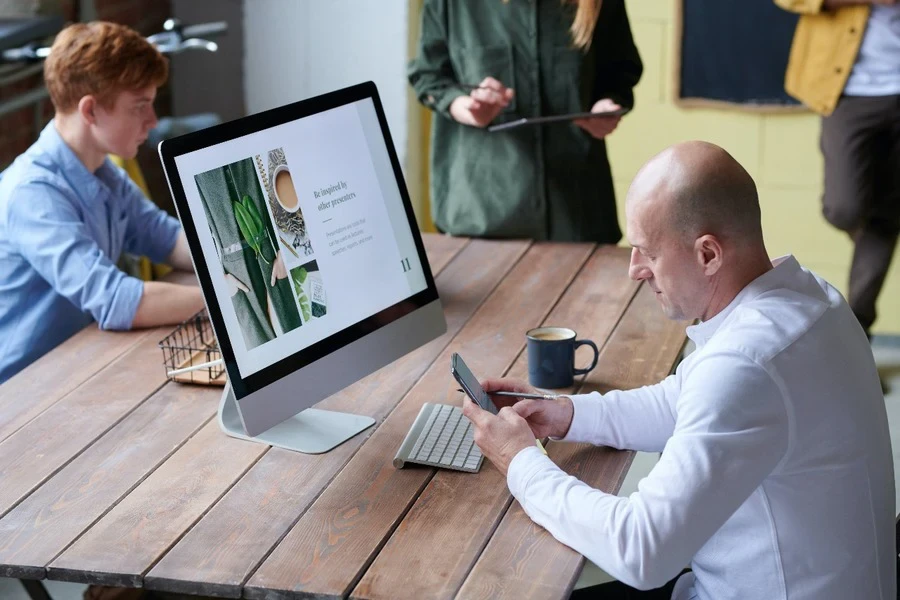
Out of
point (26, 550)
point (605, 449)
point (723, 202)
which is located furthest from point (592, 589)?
point (26, 550)

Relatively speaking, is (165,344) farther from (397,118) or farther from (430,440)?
(397,118)

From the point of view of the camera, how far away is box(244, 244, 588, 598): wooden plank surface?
1.44 metres

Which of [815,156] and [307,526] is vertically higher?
[307,526]

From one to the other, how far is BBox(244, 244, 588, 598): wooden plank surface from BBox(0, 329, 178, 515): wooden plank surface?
451 mm

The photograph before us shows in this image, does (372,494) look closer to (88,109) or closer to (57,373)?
(57,373)

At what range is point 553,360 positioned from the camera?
77.1 inches

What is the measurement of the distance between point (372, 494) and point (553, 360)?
47cm

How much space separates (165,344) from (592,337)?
2.77 feet

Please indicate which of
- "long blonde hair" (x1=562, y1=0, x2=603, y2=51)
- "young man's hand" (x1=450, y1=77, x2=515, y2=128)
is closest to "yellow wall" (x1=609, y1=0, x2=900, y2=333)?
"long blonde hair" (x1=562, y1=0, x2=603, y2=51)

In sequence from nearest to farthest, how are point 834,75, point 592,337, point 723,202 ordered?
1. point 723,202
2. point 592,337
3. point 834,75

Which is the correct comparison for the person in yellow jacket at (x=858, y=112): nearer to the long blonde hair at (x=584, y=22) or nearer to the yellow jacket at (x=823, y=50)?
the yellow jacket at (x=823, y=50)

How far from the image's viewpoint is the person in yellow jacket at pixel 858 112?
3328 millimetres

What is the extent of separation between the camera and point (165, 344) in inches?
87.6

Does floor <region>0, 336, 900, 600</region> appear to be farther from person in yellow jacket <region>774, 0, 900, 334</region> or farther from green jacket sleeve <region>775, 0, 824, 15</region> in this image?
green jacket sleeve <region>775, 0, 824, 15</region>
